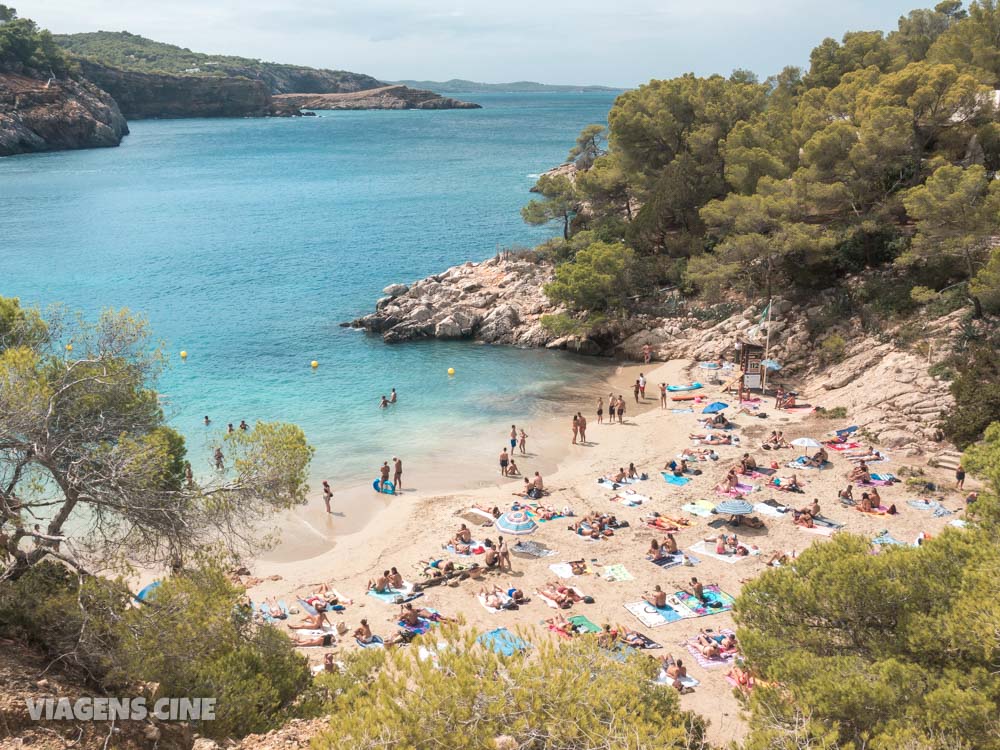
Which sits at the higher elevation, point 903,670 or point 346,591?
point 903,670

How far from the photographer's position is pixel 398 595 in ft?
61.2

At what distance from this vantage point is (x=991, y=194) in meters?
27.0

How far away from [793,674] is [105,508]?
1063 centimetres

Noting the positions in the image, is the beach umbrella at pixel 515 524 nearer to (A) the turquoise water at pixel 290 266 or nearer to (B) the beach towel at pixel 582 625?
(B) the beach towel at pixel 582 625

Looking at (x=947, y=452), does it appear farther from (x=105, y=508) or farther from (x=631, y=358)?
(x=105, y=508)

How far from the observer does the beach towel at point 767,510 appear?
2166cm

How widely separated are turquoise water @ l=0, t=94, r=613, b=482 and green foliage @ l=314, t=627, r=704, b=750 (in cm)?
952

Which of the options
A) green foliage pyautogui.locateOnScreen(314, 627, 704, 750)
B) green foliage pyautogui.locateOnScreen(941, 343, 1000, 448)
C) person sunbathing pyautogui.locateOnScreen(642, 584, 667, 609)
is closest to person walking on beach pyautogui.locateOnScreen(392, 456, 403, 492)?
person sunbathing pyautogui.locateOnScreen(642, 584, 667, 609)

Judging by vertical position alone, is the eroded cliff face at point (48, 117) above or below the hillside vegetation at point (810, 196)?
above

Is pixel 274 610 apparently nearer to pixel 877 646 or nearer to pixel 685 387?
pixel 877 646

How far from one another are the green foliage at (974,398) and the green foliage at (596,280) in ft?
55.9

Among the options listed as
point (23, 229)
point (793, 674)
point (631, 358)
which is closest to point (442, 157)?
point (23, 229)

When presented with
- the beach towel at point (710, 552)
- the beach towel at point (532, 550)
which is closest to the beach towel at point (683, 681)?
the beach towel at point (710, 552)

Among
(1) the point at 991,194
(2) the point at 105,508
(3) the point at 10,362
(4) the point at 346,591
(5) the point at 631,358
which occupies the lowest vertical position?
(4) the point at 346,591
